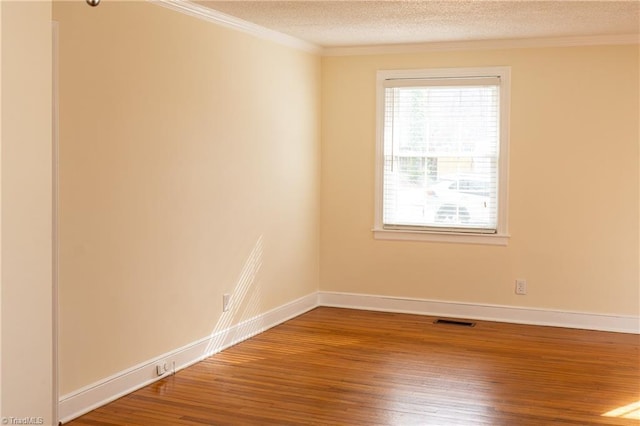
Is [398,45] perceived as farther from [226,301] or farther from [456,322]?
[226,301]

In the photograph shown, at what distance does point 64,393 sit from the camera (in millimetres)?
3943

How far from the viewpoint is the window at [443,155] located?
260 inches

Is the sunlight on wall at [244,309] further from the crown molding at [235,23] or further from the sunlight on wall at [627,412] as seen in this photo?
the sunlight on wall at [627,412]

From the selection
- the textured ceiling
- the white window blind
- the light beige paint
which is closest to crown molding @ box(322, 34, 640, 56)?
the textured ceiling

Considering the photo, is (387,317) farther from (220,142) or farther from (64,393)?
(64,393)

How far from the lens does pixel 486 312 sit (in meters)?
6.70

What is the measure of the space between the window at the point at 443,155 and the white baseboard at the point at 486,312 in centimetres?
60

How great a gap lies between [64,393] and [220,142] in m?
2.16

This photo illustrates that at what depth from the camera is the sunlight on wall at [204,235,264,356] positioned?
18.0ft

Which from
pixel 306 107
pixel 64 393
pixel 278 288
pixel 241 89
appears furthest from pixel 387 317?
pixel 64 393

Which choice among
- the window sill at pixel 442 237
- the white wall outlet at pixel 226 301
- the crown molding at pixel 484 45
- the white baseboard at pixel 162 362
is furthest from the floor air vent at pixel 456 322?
the crown molding at pixel 484 45

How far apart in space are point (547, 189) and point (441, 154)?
38.3 inches

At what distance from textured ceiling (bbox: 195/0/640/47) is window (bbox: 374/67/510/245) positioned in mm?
437

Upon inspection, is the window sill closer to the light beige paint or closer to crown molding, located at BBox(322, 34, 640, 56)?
crown molding, located at BBox(322, 34, 640, 56)
